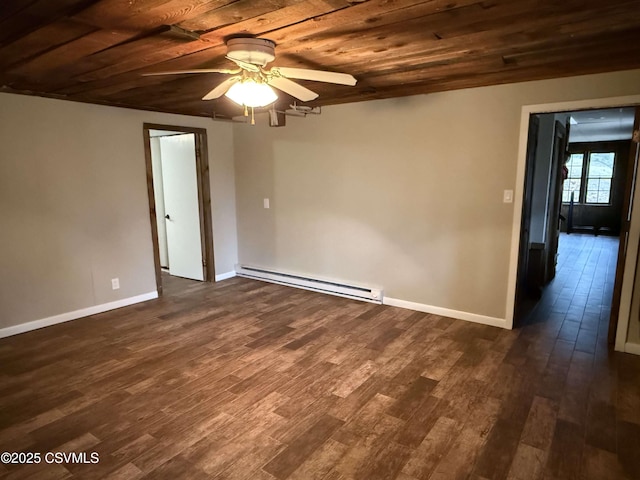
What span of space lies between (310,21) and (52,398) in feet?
9.37

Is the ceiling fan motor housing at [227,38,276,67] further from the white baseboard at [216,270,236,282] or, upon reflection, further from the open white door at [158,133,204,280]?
the white baseboard at [216,270,236,282]

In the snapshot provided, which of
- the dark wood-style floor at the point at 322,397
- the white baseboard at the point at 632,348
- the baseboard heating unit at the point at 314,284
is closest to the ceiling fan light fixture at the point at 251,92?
the dark wood-style floor at the point at 322,397

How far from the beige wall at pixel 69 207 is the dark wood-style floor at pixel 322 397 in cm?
37

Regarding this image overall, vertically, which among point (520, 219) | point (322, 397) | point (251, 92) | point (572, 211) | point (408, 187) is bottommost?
point (322, 397)

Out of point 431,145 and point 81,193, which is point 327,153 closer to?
point 431,145

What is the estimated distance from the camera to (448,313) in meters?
4.02

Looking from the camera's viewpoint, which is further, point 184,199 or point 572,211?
point 572,211

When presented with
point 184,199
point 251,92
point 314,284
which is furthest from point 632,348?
point 184,199

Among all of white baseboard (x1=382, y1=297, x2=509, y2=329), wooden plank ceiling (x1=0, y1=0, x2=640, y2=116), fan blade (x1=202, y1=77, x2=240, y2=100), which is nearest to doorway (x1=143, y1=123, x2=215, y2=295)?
wooden plank ceiling (x1=0, y1=0, x2=640, y2=116)

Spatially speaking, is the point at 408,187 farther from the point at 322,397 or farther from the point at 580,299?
the point at 580,299

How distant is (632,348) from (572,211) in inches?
327

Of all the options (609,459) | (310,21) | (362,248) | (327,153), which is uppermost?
(310,21)

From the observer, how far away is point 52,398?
102 inches

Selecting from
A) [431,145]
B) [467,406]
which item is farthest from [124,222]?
[467,406]
